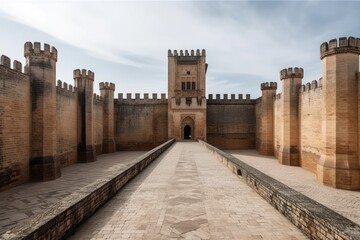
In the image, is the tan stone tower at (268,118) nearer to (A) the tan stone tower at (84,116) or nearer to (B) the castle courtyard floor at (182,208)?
(B) the castle courtyard floor at (182,208)

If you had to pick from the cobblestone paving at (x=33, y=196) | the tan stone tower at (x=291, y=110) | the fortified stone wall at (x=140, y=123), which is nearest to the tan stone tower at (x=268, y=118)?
the tan stone tower at (x=291, y=110)

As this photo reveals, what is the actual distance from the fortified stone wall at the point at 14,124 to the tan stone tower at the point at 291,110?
18881mm

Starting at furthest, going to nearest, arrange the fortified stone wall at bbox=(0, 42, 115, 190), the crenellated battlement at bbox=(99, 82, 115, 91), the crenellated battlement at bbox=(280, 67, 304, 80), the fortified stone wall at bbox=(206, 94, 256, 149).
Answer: the fortified stone wall at bbox=(206, 94, 256, 149) → the crenellated battlement at bbox=(99, 82, 115, 91) → the crenellated battlement at bbox=(280, 67, 304, 80) → the fortified stone wall at bbox=(0, 42, 115, 190)

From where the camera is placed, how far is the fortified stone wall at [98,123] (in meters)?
25.0

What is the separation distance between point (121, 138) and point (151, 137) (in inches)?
152

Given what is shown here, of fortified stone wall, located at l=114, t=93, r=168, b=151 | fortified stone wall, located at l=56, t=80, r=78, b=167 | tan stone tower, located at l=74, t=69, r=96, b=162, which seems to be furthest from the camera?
fortified stone wall, located at l=114, t=93, r=168, b=151

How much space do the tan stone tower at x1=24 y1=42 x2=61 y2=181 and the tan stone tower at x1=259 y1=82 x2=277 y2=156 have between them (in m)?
20.4

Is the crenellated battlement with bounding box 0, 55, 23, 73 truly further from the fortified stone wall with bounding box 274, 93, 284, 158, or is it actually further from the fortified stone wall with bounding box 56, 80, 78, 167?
the fortified stone wall with bounding box 274, 93, 284, 158

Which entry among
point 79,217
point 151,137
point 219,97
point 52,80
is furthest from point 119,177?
point 219,97

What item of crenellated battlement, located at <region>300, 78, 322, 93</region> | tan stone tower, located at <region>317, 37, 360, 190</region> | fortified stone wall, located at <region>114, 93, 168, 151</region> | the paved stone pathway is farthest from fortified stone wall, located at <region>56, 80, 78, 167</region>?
crenellated battlement, located at <region>300, 78, 322, 93</region>

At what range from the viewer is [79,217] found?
460cm

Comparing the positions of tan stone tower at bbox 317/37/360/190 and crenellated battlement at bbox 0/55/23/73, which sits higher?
crenellated battlement at bbox 0/55/23/73

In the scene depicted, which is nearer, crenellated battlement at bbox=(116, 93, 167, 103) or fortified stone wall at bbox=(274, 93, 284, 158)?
fortified stone wall at bbox=(274, 93, 284, 158)

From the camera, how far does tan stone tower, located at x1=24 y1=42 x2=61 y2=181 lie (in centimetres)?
1362
